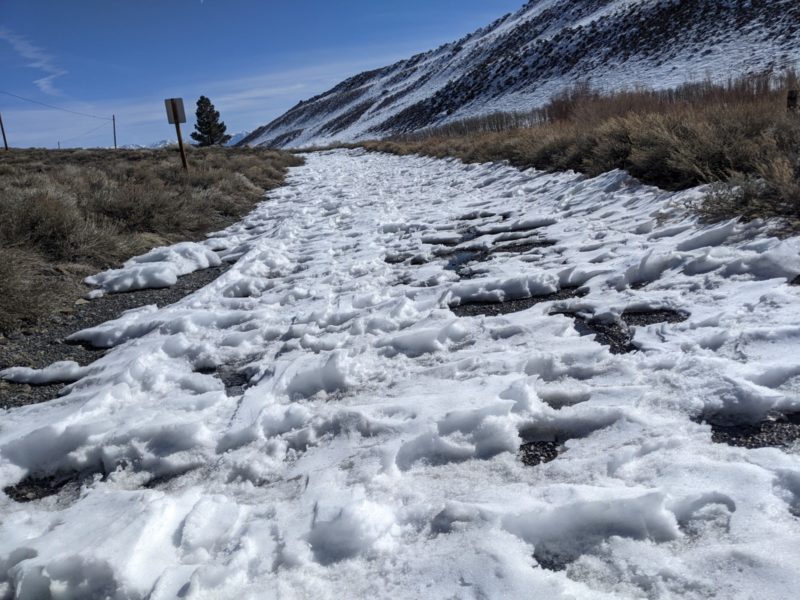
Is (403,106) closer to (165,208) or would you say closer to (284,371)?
(165,208)

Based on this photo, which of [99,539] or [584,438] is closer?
[99,539]

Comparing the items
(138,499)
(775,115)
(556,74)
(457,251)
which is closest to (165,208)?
(457,251)

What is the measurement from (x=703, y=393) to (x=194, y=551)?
1815mm

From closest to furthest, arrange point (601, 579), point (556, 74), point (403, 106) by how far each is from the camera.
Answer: point (601, 579), point (556, 74), point (403, 106)

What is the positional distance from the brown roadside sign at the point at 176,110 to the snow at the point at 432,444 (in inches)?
329

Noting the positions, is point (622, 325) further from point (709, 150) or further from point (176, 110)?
point (176, 110)

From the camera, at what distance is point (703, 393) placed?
1.86 m

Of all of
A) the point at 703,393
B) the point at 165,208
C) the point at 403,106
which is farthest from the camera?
the point at 403,106

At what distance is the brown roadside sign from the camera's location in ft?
35.2

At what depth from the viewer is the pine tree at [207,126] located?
184 feet

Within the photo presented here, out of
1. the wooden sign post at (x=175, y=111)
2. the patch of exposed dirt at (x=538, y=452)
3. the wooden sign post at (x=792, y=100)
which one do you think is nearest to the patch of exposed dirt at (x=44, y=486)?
the patch of exposed dirt at (x=538, y=452)

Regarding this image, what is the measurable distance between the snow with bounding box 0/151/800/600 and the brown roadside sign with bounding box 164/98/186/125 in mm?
8363

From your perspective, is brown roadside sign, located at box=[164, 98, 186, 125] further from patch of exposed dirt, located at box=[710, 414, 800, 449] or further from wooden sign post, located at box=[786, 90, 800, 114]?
patch of exposed dirt, located at box=[710, 414, 800, 449]

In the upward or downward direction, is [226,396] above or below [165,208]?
below
